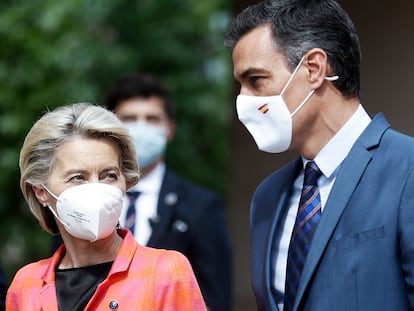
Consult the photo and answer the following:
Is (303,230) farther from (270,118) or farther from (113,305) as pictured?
(113,305)

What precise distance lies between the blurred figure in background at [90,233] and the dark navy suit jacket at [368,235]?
451 mm

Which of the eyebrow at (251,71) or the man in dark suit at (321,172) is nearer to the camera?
the man in dark suit at (321,172)

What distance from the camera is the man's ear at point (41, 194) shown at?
136 inches

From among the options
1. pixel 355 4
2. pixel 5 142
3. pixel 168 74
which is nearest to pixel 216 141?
pixel 168 74

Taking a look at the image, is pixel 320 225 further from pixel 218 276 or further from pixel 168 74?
→ pixel 168 74

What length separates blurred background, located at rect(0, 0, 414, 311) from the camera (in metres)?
8.44

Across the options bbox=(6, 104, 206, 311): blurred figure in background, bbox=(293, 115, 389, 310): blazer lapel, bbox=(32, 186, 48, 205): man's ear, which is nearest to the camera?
bbox=(293, 115, 389, 310): blazer lapel

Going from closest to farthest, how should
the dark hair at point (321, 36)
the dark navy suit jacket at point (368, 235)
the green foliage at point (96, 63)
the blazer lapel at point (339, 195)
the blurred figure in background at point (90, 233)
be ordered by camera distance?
the dark navy suit jacket at point (368, 235)
the blazer lapel at point (339, 195)
the blurred figure in background at point (90, 233)
the dark hair at point (321, 36)
the green foliage at point (96, 63)

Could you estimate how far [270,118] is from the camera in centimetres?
331

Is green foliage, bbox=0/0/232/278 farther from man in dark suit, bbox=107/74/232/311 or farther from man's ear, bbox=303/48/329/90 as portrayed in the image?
man's ear, bbox=303/48/329/90

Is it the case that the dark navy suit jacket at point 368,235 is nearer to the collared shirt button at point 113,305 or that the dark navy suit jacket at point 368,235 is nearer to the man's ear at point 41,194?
the collared shirt button at point 113,305

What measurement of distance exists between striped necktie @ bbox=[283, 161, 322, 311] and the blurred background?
135 inches

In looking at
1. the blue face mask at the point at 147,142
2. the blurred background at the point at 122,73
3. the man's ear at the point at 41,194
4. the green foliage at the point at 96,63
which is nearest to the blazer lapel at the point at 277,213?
the man's ear at the point at 41,194

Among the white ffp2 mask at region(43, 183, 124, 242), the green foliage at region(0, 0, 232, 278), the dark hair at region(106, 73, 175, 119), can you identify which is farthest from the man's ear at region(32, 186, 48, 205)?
the green foliage at region(0, 0, 232, 278)
